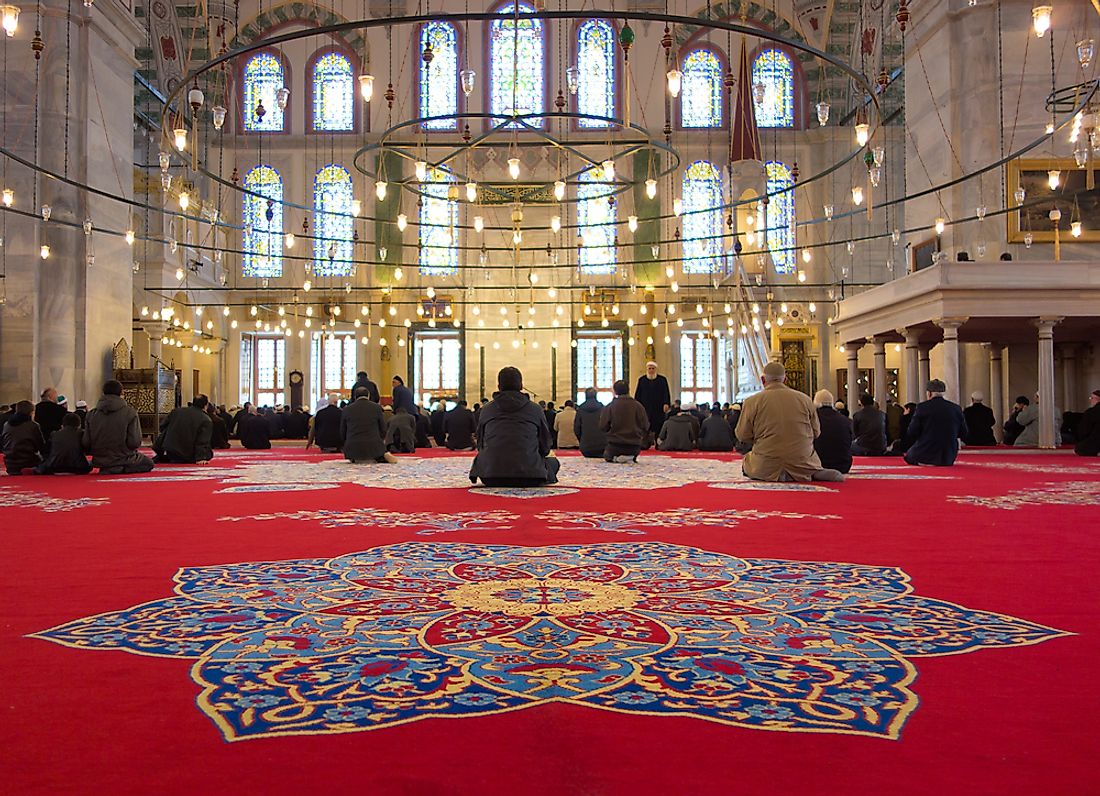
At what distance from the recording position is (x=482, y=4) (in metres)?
24.6

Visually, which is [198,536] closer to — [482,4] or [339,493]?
[339,493]

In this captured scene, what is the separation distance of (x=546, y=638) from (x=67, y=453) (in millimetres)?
7787

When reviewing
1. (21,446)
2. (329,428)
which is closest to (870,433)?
(329,428)

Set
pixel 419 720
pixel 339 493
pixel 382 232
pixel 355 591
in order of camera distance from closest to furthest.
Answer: pixel 419 720, pixel 355 591, pixel 339 493, pixel 382 232

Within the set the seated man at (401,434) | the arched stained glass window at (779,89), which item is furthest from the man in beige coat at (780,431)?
the arched stained glass window at (779,89)

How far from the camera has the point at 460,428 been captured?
14320 mm

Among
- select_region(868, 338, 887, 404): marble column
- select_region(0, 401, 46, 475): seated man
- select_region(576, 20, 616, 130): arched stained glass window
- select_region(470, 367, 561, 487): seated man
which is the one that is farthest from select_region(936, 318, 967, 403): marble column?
select_region(576, 20, 616, 130): arched stained glass window

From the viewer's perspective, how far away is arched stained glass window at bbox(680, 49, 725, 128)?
24375mm

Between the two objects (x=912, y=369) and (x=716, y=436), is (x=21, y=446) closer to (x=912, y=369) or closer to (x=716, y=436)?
(x=716, y=436)

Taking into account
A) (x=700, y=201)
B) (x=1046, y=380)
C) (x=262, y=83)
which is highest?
(x=262, y=83)

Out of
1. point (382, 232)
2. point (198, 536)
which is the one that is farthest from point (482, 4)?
point (198, 536)

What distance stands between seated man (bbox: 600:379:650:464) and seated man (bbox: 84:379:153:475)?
15.2 ft

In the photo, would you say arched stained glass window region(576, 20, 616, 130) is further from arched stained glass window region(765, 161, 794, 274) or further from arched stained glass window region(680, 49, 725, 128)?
arched stained glass window region(765, 161, 794, 274)

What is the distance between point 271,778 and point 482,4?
25.7m
